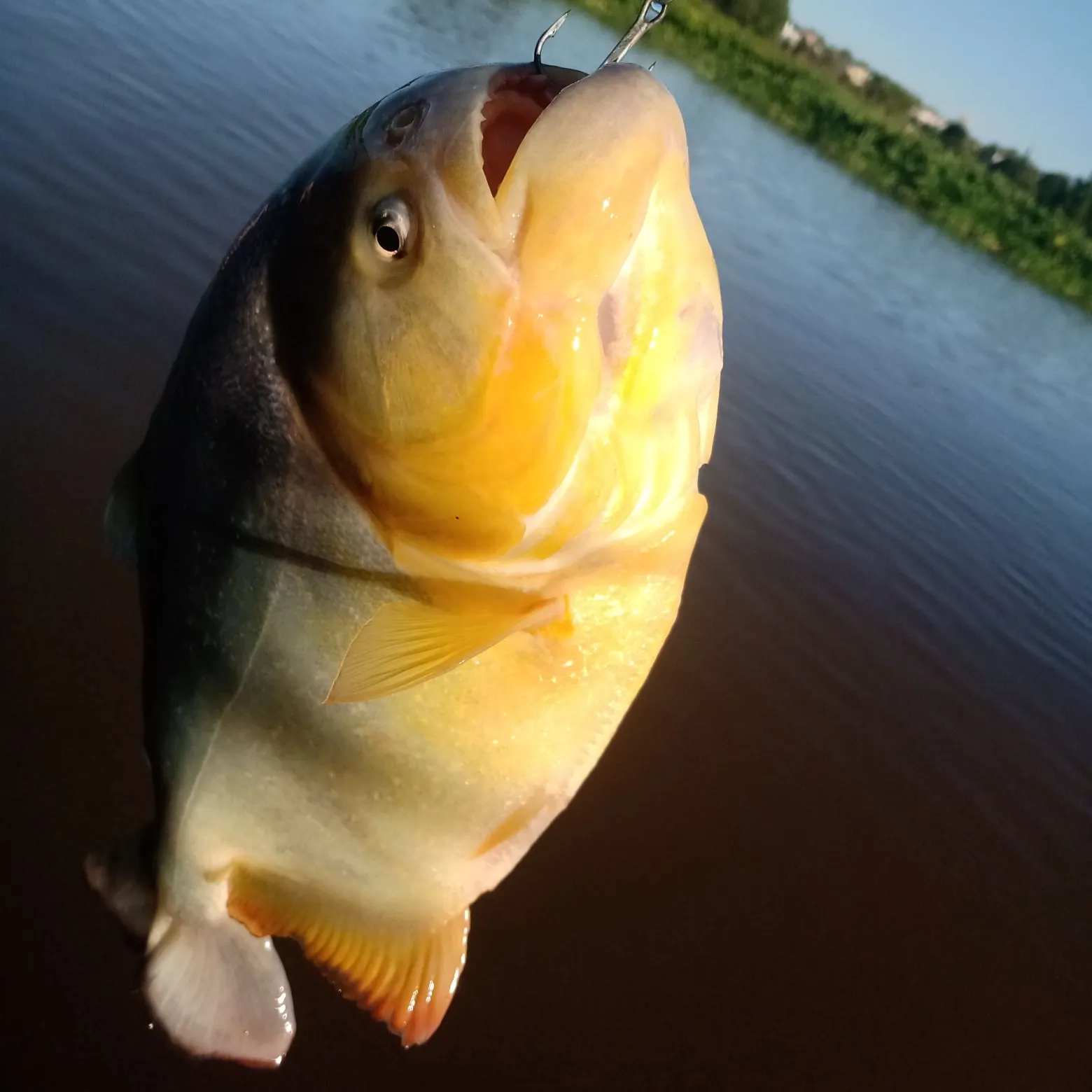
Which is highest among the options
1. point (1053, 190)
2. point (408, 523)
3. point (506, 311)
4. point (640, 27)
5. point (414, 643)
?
point (1053, 190)

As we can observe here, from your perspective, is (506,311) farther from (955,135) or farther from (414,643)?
(955,135)

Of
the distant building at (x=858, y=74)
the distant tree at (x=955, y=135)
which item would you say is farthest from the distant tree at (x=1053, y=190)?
the distant building at (x=858, y=74)

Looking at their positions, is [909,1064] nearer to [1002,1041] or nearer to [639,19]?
[1002,1041]

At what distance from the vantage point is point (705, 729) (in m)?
4.15

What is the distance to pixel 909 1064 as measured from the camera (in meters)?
3.29

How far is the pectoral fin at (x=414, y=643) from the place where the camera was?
112 cm

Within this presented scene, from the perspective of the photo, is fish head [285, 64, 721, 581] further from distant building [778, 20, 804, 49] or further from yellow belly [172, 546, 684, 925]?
distant building [778, 20, 804, 49]

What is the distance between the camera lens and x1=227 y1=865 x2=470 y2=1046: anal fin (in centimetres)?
142

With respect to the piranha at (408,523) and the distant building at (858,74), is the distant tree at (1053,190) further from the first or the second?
the piranha at (408,523)

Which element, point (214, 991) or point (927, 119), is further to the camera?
point (927, 119)

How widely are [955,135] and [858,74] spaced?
35.3ft

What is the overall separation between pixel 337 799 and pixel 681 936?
237 centimetres

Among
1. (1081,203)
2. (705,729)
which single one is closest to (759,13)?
(1081,203)

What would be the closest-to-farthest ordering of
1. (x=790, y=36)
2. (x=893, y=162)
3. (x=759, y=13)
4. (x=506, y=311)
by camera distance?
(x=506, y=311), (x=893, y=162), (x=759, y=13), (x=790, y=36)
